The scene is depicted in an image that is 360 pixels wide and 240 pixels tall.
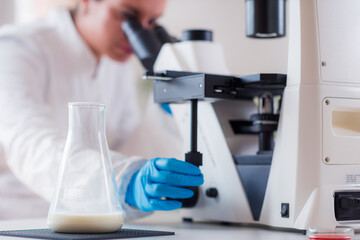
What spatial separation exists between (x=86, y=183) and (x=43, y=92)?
46.9 inches

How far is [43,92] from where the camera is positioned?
213 centimetres

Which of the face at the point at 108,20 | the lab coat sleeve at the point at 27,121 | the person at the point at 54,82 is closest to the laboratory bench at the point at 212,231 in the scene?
the lab coat sleeve at the point at 27,121

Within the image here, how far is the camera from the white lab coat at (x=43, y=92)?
181 cm

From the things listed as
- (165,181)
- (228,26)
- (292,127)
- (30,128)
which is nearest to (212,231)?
(165,181)

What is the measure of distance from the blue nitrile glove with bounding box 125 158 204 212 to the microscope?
4cm

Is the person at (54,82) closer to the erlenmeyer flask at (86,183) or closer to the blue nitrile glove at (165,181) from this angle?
the blue nitrile glove at (165,181)

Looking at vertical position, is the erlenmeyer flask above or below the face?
below

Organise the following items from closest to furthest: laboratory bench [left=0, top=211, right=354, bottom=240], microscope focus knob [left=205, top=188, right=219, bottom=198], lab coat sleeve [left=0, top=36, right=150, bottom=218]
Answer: laboratory bench [left=0, top=211, right=354, bottom=240], microscope focus knob [left=205, top=188, right=219, bottom=198], lab coat sleeve [left=0, top=36, right=150, bottom=218]

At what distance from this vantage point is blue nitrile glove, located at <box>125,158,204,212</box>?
47.7 inches

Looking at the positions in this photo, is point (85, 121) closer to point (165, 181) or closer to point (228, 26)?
point (165, 181)

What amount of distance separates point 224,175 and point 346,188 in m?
0.30

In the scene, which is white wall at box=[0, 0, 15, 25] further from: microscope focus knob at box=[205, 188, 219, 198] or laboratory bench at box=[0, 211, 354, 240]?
microscope focus knob at box=[205, 188, 219, 198]

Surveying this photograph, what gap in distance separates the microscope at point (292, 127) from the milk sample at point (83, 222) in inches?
11.7

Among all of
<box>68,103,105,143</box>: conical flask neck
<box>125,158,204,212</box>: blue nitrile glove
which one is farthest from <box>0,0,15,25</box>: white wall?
<box>68,103,105,143</box>: conical flask neck
